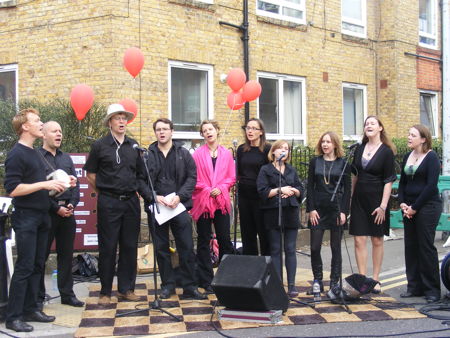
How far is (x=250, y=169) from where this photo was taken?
745cm

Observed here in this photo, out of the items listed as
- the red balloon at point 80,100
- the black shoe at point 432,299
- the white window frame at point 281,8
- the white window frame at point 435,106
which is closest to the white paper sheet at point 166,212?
the red balloon at point 80,100

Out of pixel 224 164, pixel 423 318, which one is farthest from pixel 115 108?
pixel 423 318

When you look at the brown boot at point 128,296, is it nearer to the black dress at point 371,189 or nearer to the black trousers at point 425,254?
the black dress at point 371,189

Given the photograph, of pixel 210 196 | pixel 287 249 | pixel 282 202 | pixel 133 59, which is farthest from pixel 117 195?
pixel 133 59

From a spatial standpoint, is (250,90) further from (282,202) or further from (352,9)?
(352,9)

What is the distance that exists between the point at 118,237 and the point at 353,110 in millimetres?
10663

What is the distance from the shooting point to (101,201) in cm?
682

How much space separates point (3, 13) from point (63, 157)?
6.55 metres

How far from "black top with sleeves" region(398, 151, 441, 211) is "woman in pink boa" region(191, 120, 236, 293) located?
207cm

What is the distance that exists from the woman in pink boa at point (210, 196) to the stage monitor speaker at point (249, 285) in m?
1.19

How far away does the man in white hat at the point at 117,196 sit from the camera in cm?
679

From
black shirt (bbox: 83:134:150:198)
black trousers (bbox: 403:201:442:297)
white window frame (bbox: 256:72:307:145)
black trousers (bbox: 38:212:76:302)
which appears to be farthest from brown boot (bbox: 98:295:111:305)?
white window frame (bbox: 256:72:307:145)

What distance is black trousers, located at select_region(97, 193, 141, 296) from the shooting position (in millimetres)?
6801

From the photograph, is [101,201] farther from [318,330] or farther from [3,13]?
[3,13]
